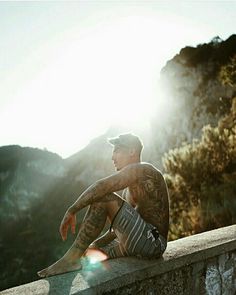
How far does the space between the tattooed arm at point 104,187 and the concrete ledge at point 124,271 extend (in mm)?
444

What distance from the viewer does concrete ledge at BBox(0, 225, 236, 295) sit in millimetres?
2182

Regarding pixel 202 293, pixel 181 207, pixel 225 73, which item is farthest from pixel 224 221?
pixel 225 73

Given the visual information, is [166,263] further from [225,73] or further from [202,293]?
[225,73]

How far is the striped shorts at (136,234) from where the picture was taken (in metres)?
2.69

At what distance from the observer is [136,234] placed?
2730mm

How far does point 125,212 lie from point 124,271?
0.46 m

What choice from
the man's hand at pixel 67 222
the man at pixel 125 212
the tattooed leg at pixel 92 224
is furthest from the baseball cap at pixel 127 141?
the man's hand at pixel 67 222

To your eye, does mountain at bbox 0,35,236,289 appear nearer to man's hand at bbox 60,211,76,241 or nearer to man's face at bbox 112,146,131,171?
man's face at bbox 112,146,131,171

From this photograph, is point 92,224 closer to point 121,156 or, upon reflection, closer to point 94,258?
point 94,258

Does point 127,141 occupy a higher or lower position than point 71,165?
higher

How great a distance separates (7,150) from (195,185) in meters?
94.9

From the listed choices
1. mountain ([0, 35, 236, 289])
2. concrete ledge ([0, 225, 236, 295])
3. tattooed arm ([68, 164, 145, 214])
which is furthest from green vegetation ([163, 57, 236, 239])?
mountain ([0, 35, 236, 289])

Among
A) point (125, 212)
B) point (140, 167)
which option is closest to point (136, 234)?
point (125, 212)

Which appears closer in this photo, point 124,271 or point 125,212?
point 124,271
